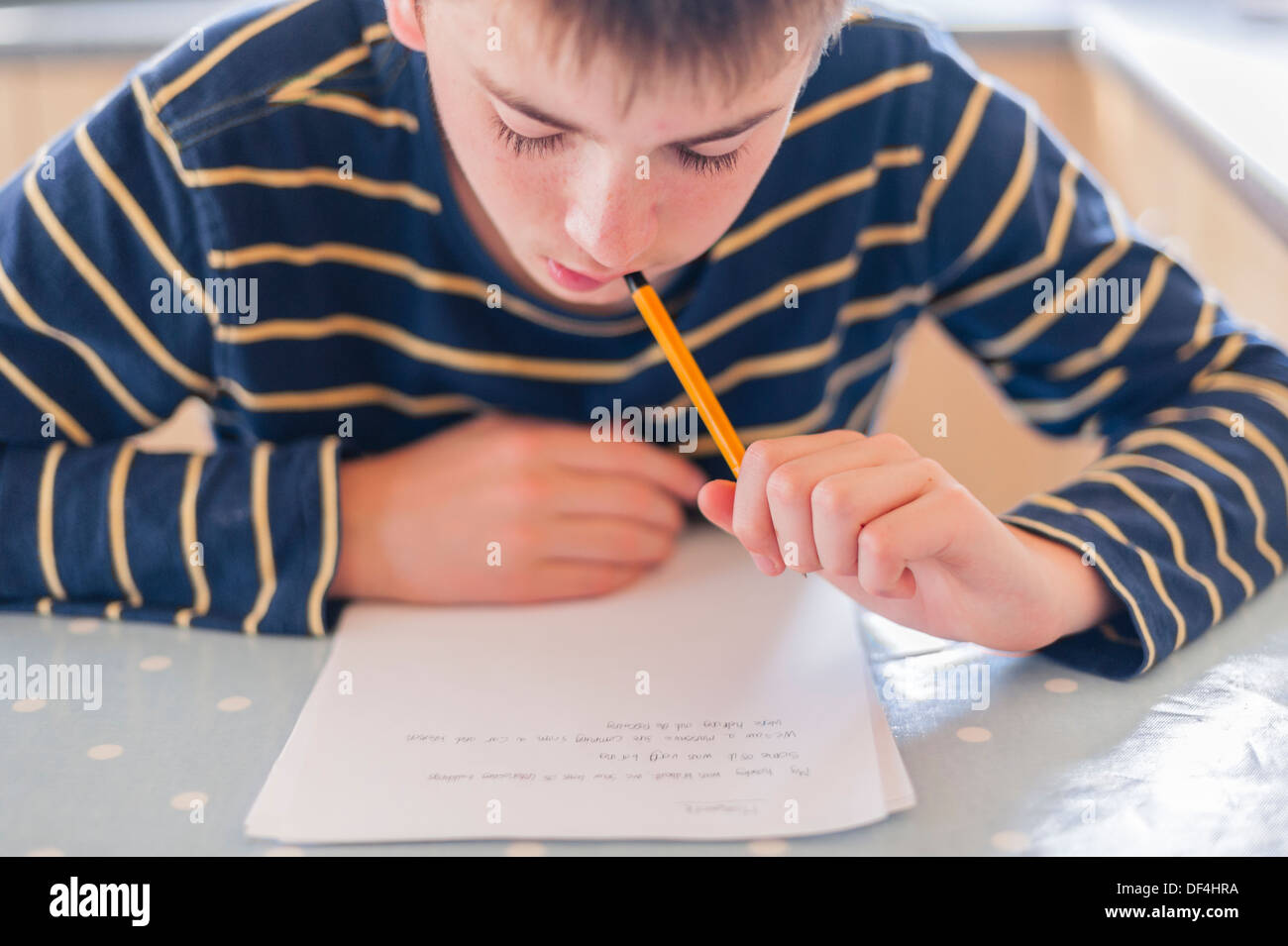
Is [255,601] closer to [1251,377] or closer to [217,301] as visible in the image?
[217,301]

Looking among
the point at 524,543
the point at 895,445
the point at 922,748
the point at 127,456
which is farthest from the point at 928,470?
the point at 127,456

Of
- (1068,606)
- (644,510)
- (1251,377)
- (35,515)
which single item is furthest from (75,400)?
(1251,377)

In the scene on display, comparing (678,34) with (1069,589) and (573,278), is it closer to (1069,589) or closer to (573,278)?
(573,278)

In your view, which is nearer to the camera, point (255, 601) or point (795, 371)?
point (255, 601)

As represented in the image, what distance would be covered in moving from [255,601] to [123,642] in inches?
2.7

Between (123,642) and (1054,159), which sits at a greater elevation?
(1054,159)

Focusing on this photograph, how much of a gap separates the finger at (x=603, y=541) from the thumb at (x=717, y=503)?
13cm

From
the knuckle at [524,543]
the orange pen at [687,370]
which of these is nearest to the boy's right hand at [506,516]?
the knuckle at [524,543]

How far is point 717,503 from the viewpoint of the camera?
1.94ft

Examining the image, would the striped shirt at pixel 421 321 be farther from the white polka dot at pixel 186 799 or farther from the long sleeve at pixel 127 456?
the white polka dot at pixel 186 799

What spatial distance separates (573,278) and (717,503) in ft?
0.43

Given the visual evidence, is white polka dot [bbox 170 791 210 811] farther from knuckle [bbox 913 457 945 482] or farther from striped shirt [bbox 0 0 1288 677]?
knuckle [bbox 913 457 945 482]
